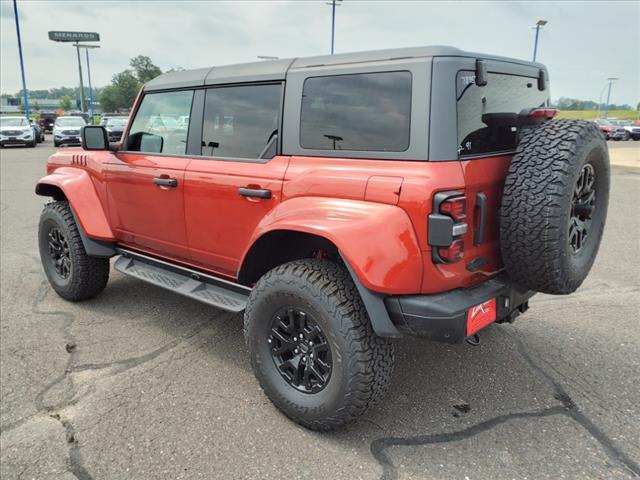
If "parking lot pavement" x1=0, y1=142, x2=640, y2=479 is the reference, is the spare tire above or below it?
above

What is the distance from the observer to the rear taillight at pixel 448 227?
224 centimetres

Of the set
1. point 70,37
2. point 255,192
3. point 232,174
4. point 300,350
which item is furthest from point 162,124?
point 70,37

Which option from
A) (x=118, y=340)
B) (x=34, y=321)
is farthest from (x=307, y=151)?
(x=34, y=321)

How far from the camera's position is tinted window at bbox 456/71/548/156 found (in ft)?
8.03

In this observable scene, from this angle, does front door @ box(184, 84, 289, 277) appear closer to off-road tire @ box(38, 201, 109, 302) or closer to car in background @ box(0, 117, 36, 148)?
off-road tire @ box(38, 201, 109, 302)

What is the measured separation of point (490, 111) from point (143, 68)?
74.8 m

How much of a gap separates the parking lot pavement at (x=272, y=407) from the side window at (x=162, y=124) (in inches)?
55.3

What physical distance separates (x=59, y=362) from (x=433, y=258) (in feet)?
8.70

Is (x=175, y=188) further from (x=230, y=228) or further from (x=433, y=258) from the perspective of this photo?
(x=433, y=258)

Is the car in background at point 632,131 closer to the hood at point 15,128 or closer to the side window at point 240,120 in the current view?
the hood at point 15,128

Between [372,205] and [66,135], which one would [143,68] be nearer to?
[66,135]

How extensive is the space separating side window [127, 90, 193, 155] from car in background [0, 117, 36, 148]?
75.0 feet

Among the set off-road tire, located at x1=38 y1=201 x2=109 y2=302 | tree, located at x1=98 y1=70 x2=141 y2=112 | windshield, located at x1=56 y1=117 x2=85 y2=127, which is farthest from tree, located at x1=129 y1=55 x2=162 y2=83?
off-road tire, located at x1=38 y1=201 x2=109 y2=302

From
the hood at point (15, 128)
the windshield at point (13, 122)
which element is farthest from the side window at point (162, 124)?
the windshield at point (13, 122)
